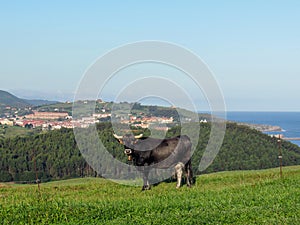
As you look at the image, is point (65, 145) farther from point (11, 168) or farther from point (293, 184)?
point (293, 184)

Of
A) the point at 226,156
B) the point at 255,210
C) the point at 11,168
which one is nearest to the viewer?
the point at 255,210

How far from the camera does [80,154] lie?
6131 centimetres

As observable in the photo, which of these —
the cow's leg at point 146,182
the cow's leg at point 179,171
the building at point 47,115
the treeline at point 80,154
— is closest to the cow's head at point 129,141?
the cow's leg at point 146,182

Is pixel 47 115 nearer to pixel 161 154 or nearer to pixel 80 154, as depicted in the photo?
pixel 80 154

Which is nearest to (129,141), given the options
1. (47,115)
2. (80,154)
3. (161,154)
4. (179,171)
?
(161,154)

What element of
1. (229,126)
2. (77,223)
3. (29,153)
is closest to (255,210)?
(77,223)

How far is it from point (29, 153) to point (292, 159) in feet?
125

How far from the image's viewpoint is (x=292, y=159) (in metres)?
63.8

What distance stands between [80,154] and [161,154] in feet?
144

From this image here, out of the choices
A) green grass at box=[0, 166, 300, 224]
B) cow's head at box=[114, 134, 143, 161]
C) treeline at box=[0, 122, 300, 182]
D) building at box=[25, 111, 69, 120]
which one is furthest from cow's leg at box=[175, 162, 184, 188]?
building at box=[25, 111, 69, 120]

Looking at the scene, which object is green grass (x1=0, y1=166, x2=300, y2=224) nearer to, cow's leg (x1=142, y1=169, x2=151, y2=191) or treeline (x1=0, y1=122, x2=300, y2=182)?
cow's leg (x1=142, y1=169, x2=151, y2=191)

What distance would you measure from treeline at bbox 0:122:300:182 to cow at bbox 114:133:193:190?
2784 centimetres

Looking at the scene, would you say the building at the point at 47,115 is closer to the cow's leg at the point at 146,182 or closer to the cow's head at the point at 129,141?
the cow's head at the point at 129,141

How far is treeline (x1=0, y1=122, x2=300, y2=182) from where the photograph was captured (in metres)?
53.2
